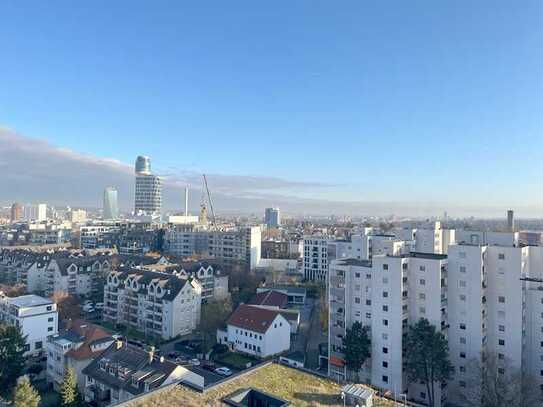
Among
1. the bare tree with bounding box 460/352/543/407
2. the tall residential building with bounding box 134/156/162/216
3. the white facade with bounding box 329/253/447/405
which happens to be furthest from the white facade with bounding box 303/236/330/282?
the tall residential building with bounding box 134/156/162/216

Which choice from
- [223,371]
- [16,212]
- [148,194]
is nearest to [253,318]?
[223,371]

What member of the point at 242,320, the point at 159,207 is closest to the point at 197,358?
the point at 242,320

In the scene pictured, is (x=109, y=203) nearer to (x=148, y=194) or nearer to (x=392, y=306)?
(x=148, y=194)

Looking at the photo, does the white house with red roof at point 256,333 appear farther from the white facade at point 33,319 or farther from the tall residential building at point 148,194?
the tall residential building at point 148,194

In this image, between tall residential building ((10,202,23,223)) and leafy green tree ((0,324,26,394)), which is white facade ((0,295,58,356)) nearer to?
leafy green tree ((0,324,26,394))

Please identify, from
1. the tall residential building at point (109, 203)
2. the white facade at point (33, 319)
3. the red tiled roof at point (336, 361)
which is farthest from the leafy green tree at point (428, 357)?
the tall residential building at point (109, 203)
